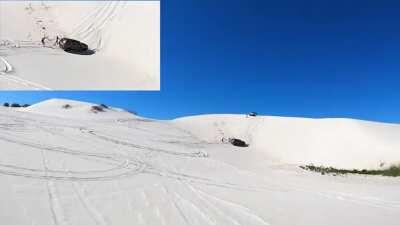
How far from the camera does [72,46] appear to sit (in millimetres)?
12594

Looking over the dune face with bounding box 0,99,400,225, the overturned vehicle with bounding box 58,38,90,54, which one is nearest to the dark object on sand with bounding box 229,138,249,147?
the dune face with bounding box 0,99,400,225

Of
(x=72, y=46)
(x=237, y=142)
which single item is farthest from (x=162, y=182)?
(x=237, y=142)

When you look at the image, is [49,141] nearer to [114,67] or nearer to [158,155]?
[158,155]

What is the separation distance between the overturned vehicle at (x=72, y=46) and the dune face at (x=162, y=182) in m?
3.57

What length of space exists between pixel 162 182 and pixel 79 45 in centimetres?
509

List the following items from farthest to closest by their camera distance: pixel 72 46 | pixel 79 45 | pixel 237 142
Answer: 1. pixel 237 142
2. pixel 79 45
3. pixel 72 46

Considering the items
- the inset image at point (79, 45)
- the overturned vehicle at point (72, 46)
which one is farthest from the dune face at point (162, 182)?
the overturned vehicle at point (72, 46)

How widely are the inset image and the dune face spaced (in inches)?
106

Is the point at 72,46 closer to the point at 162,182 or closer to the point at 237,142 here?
the point at 162,182

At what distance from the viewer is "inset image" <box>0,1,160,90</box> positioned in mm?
11250

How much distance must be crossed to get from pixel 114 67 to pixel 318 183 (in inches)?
313

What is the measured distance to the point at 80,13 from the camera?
14.4 metres

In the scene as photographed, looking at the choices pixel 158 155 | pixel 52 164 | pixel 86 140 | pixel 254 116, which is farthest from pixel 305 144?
pixel 52 164

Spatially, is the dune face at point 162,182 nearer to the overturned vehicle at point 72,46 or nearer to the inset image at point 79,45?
the inset image at point 79,45
